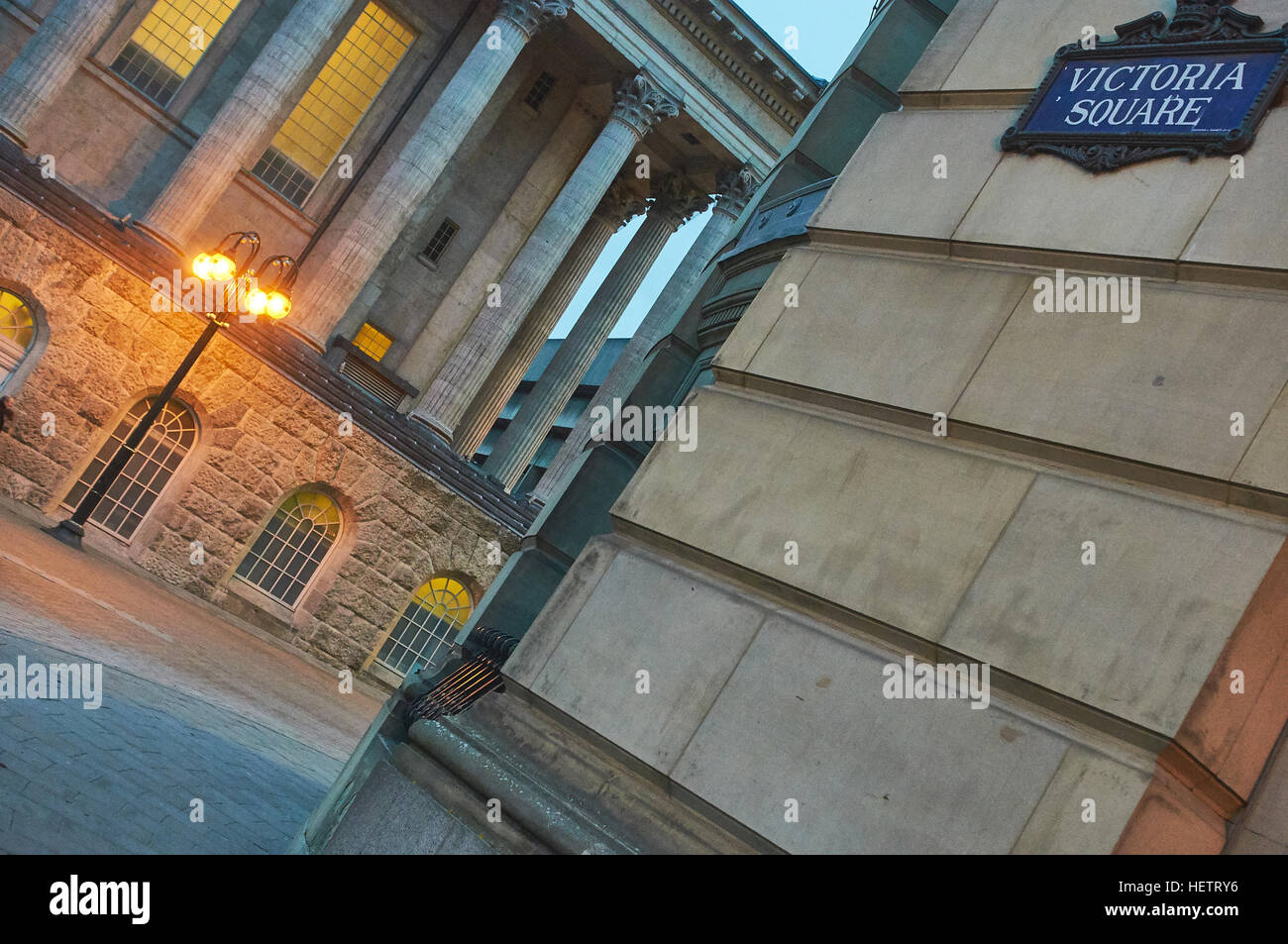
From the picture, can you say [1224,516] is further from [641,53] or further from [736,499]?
[641,53]

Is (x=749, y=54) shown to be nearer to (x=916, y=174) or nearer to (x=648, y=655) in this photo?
(x=916, y=174)

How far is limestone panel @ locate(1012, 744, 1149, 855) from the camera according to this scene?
9.70 feet

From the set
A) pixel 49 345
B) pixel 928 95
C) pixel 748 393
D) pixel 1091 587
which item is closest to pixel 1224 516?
pixel 1091 587

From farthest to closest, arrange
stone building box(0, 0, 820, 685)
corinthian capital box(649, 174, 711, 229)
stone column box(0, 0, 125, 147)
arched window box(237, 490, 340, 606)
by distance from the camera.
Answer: corinthian capital box(649, 174, 711, 229)
stone column box(0, 0, 125, 147)
arched window box(237, 490, 340, 606)
stone building box(0, 0, 820, 685)

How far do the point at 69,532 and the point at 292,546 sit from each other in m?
5.06

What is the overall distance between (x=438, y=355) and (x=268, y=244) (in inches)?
237

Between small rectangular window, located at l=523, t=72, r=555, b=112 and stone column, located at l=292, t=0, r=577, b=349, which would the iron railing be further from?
small rectangular window, located at l=523, t=72, r=555, b=112

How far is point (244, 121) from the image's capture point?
86.4ft

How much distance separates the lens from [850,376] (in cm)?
431

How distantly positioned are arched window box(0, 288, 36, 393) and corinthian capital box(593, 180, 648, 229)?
818 inches

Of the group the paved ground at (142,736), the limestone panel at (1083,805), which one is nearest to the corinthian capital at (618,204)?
the paved ground at (142,736)

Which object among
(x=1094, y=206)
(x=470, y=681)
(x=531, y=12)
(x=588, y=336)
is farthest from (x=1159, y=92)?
(x=588, y=336)

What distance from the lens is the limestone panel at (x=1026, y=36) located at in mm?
4535

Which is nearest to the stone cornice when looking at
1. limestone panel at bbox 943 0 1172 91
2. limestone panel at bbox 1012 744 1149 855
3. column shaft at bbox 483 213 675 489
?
column shaft at bbox 483 213 675 489
